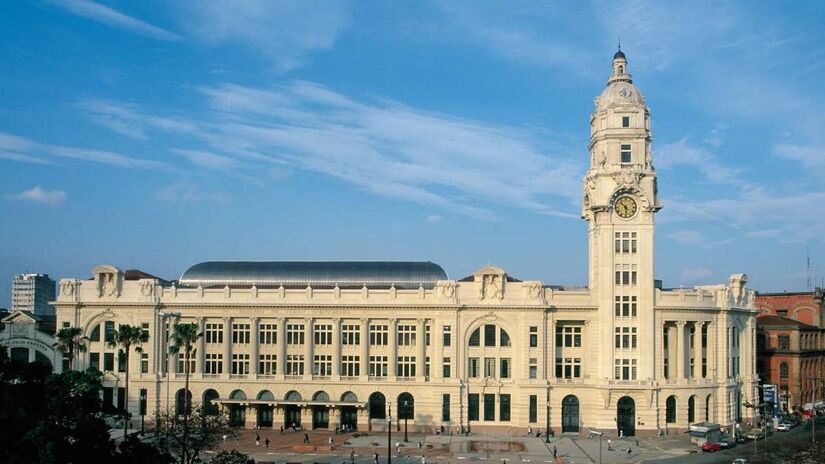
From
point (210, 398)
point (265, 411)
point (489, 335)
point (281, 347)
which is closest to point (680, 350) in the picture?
point (489, 335)

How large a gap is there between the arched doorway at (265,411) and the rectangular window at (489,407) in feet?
83.2

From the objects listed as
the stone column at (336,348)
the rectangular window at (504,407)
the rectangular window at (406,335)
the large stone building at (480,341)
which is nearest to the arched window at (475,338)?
the large stone building at (480,341)

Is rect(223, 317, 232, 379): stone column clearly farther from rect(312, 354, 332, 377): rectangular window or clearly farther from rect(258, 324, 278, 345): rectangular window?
rect(312, 354, 332, 377): rectangular window

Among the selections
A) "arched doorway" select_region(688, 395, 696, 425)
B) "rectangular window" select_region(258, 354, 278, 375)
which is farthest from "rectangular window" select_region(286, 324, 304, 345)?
"arched doorway" select_region(688, 395, 696, 425)

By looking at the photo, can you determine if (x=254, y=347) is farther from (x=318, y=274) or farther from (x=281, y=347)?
(x=318, y=274)

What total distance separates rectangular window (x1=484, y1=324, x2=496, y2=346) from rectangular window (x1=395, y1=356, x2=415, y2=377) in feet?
29.8

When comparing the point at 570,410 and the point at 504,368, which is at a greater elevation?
the point at 504,368

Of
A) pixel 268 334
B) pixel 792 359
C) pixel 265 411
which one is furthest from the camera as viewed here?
pixel 792 359

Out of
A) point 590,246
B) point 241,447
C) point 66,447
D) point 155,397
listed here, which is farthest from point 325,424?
point 66,447

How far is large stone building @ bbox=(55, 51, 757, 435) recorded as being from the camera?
95938 mm

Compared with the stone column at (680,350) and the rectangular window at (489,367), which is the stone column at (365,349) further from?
the stone column at (680,350)

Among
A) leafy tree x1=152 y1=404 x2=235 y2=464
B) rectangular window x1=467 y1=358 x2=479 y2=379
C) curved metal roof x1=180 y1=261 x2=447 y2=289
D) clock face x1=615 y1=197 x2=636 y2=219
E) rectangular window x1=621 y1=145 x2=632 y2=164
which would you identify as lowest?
leafy tree x1=152 y1=404 x2=235 y2=464

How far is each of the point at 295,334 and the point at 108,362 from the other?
75.5 feet

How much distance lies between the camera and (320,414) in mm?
98250
